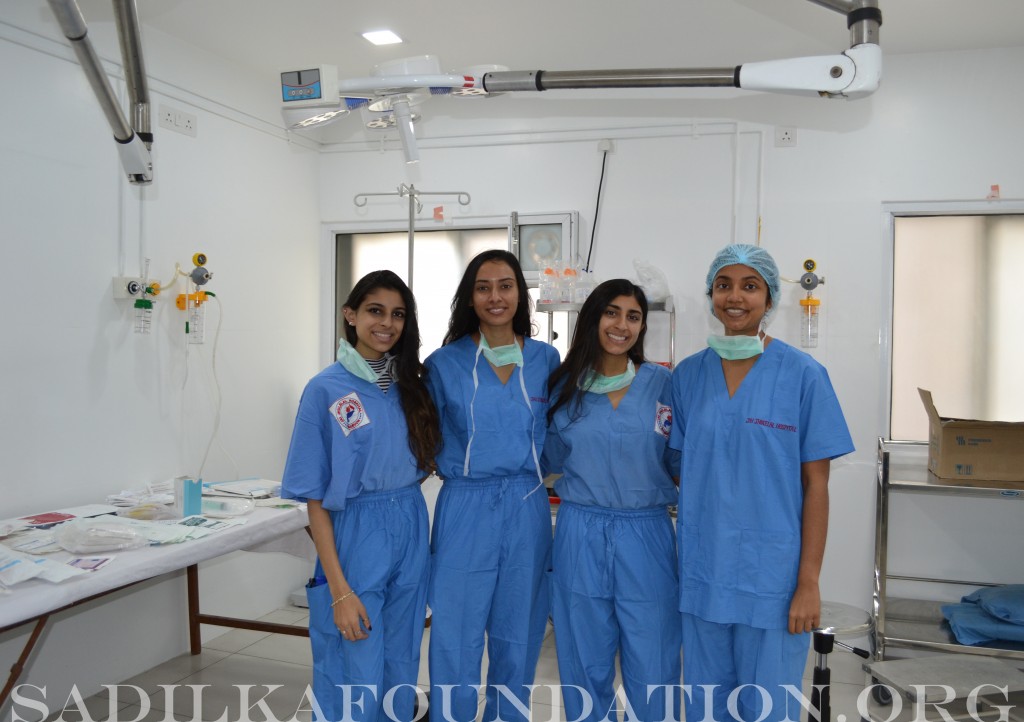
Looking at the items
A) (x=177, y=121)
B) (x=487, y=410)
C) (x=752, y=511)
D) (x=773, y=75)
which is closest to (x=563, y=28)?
(x=177, y=121)

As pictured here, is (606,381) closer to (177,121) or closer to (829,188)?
(829,188)

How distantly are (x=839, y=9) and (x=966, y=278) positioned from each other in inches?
95.2

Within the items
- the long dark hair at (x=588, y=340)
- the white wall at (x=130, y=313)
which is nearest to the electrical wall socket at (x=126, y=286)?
the white wall at (x=130, y=313)

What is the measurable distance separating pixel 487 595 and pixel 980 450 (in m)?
2.09

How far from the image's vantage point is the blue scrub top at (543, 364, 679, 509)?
1961 millimetres

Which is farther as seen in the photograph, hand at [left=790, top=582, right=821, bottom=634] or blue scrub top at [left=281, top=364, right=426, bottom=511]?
blue scrub top at [left=281, top=364, right=426, bottom=511]

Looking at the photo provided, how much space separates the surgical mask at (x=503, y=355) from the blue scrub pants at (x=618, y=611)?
Result: 0.44 meters

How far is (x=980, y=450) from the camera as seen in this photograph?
9.78 feet

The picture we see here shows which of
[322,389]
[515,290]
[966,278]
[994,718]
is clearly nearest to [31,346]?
[322,389]

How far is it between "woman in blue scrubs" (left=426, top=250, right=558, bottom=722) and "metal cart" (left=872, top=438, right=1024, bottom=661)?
1.64 metres

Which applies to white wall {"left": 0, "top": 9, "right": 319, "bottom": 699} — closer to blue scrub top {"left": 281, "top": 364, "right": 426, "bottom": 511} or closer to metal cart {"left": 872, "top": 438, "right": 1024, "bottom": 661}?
blue scrub top {"left": 281, "top": 364, "right": 426, "bottom": 511}

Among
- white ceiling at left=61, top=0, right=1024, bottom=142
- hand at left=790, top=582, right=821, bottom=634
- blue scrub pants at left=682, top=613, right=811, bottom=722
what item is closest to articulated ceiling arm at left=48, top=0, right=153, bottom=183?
white ceiling at left=61, top=0, right=1024, bottom=142

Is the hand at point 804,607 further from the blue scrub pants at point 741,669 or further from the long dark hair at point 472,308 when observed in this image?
the long dark hair at point 472,308

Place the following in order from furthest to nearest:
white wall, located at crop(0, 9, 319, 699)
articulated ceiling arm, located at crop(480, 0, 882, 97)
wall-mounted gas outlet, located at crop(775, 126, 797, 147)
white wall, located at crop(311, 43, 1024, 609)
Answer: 1. wall-mounted gas outlet, located at crop(775, 126, 797, 147)
2. white wall, located at crop(311, 43, 1024, 609)
3. white wall, located at crop(0, 9, 319, 699)
4. articulated ceiling arm, located at crop(480, 0, 882, 97)
